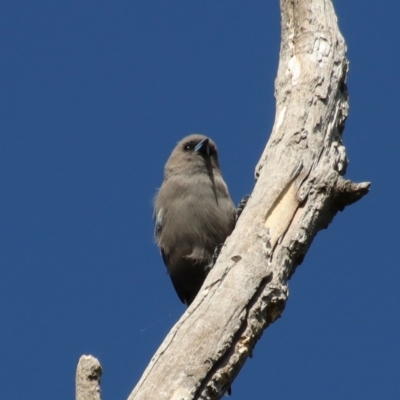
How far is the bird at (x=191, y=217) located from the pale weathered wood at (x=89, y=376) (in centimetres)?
346

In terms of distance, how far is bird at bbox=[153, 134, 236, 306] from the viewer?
293 inches

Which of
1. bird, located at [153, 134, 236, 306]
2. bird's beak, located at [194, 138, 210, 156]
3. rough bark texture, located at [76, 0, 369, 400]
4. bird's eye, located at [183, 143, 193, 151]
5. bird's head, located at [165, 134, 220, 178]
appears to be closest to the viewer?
rough bark texture, located at [76, 0, 369, 400]

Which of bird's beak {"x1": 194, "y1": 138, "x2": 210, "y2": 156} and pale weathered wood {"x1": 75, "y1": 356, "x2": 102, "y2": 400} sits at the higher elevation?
bird's beak {"x1": 194, "y1": 138, "x2": 210, "y2": 156}

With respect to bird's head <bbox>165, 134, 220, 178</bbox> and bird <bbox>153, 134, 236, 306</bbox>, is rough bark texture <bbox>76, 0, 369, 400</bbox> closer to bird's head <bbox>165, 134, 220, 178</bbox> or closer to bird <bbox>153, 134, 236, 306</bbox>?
bird <bbox>153, 134, 236, 306</bbox>

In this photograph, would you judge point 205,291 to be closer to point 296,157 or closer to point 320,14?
point 296,157

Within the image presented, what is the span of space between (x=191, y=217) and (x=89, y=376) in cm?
356

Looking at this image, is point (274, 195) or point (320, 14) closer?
point (274, 195)

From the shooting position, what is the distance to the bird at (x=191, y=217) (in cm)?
744

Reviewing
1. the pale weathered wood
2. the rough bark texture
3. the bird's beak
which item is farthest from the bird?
the pale weathered wood

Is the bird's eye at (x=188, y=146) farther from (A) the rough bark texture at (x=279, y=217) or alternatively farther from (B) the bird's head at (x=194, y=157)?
(A) the rough bark texture at (x=279, y=217)

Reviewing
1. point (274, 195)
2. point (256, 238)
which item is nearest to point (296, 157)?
point (274, 195)

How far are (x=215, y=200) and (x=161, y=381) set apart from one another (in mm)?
3502

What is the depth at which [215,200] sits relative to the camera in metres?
7.57

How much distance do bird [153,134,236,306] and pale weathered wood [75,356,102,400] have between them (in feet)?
11.4
